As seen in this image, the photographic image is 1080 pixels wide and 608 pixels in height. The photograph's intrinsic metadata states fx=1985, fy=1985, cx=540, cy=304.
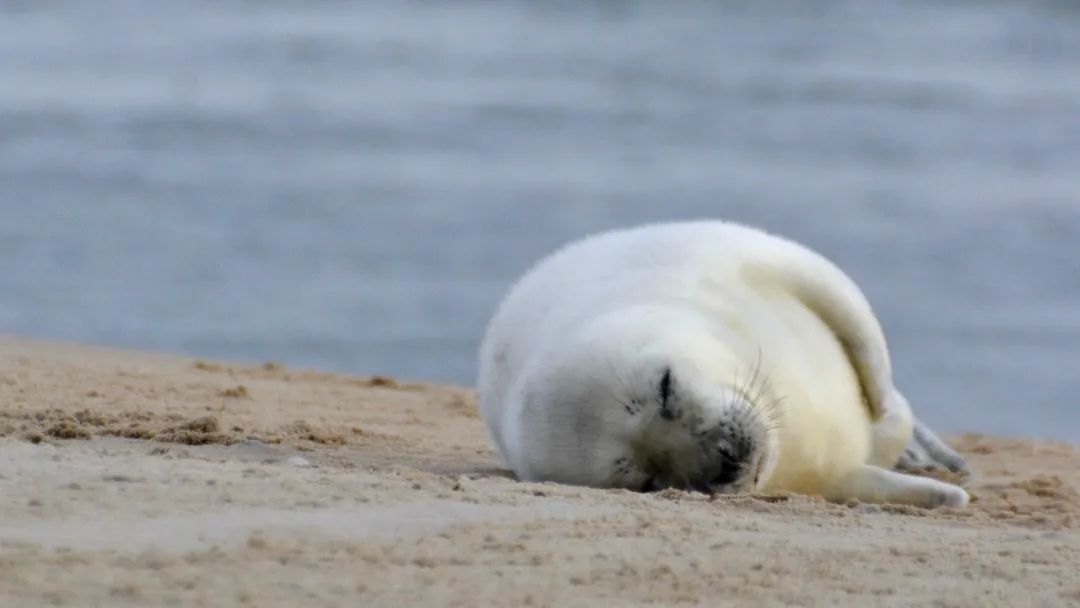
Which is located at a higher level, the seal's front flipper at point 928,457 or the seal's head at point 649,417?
the seal's front flipper at point 928,457

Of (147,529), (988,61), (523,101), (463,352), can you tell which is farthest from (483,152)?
(147,529)

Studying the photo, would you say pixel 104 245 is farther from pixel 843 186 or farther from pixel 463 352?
pixel 843 186

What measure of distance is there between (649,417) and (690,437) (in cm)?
11

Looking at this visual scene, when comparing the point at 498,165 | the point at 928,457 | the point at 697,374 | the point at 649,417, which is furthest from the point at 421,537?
the point at 498,165

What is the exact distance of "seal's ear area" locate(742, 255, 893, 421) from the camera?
17.5 ft

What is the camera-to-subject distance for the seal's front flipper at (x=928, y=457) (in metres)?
5.90

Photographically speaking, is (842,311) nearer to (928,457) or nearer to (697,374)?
(928,457)

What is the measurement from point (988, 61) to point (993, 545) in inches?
652

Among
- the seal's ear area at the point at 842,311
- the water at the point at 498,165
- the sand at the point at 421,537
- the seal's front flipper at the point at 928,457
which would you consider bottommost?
the sand at the point at 421,537

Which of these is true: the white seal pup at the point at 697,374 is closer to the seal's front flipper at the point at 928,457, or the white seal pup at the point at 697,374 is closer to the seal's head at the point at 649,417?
the seal's head at the point at 649,417

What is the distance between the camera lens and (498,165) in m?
14.9

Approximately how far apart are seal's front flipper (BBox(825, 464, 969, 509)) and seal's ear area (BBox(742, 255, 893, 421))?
0.43 m

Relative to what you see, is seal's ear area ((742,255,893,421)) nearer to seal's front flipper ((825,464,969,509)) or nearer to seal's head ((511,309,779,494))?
seal's front flipper ((825,464,969,509))

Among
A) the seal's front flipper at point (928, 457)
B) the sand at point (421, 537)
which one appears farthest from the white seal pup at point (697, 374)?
the seal's front flipper at point (928, 457)
